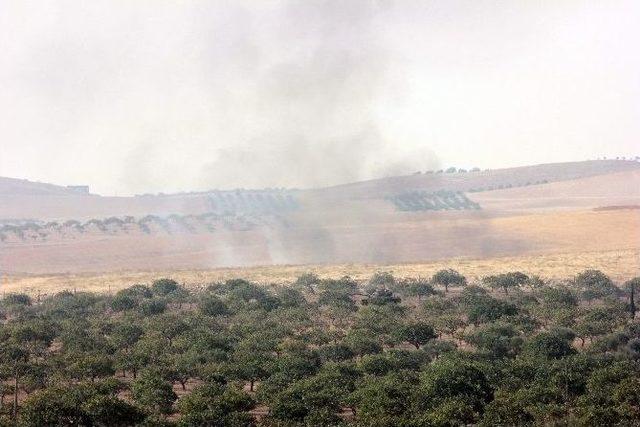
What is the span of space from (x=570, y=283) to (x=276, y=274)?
118ft

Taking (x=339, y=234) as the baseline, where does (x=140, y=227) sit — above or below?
above

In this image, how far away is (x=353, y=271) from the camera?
88.6 metres

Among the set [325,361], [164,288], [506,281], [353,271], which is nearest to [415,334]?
[325,361]

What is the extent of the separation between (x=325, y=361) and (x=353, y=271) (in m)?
51.2

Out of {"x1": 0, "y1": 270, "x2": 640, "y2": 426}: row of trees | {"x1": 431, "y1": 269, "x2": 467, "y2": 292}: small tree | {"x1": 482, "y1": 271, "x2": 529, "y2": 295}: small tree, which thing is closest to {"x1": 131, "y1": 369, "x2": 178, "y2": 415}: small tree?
{"x1": 0, "y1": 270, "x2": 640, "y2": 426}: row of trees

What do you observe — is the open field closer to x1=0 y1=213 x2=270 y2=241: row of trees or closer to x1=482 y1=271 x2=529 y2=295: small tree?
x1=482 y1=271 x2=529 y2=295: small tree

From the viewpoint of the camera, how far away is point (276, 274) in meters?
88.1

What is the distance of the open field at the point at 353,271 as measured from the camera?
8112 cm

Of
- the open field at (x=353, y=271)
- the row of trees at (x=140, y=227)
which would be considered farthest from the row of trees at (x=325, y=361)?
the row of trees at (x=140, y=227)

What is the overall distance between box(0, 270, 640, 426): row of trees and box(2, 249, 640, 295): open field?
1756 cm

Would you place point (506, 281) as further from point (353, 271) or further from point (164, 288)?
point (164, 288)

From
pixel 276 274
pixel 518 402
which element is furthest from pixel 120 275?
pixel 518 402

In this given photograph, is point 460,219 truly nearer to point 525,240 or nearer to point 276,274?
point 525,240

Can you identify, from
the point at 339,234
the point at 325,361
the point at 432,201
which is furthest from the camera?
the point at 432,201
